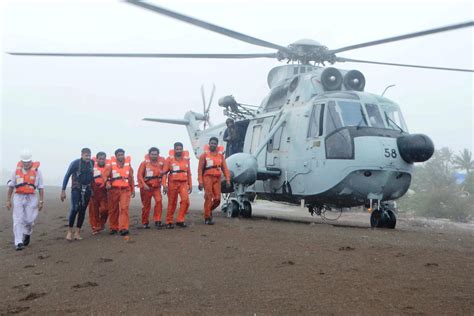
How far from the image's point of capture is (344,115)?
9648mm

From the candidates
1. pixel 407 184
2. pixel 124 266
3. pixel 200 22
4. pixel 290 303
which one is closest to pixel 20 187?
pixel 124 266

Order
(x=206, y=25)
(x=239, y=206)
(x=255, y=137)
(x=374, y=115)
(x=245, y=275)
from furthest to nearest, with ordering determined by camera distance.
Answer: (x=255, y=137) → (x=239, y=206) → (x=374, y=115) → (x=206, y=25) → (x=245, y=275)

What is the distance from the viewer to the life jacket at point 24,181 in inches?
320

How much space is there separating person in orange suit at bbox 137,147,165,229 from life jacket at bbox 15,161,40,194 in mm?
1991

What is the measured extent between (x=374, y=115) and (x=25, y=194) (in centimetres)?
723

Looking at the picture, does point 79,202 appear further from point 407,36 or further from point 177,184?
point 407,36

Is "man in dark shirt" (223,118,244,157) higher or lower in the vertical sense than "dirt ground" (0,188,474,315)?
higher

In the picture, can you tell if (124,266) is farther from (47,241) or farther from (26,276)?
(47,241)

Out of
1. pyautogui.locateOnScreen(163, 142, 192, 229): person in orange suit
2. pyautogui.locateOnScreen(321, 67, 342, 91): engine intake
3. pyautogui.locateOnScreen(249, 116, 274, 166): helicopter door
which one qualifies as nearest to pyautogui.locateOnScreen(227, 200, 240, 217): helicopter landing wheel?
pyautogui.locateOnScreen(249, 116, 274, 166): helicopter door

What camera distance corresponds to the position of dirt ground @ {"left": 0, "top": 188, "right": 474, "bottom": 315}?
155 inches

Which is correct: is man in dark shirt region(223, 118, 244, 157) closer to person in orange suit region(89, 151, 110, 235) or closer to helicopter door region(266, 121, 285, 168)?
helicopter door region(266, 121, 285, 168)

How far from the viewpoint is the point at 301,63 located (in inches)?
484

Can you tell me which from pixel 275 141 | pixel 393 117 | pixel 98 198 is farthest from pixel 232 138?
pixel 98 198

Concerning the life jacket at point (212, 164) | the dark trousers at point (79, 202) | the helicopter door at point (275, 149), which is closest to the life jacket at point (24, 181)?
the dark trousers at point (79, 202)
